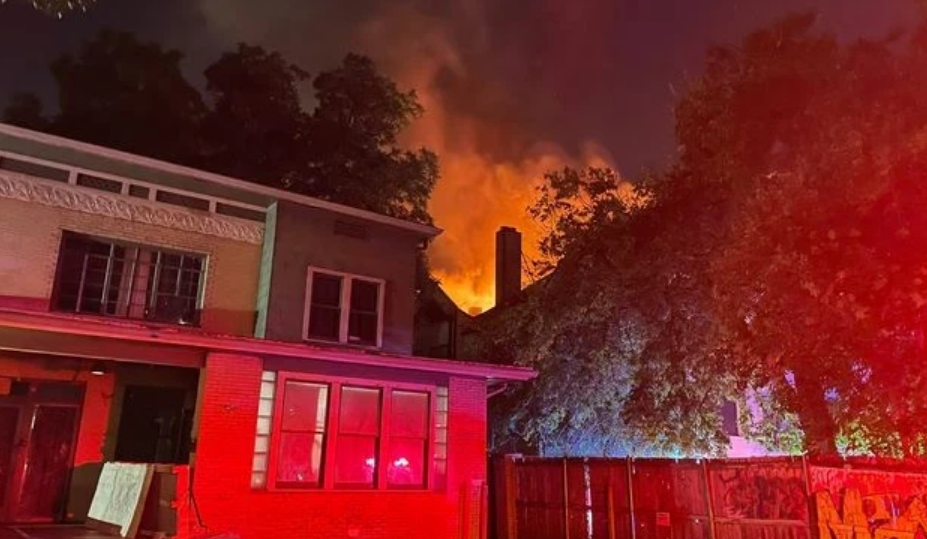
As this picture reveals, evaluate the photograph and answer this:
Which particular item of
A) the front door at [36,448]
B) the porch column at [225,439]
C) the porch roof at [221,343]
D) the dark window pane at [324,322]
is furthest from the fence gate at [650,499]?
the front door at [36,448]

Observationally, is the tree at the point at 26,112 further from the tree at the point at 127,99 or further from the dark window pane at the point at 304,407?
the dark window pane at the point at 304,407

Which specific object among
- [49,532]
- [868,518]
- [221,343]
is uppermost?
[221,343]

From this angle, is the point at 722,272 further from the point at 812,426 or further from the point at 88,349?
the point at 88,349

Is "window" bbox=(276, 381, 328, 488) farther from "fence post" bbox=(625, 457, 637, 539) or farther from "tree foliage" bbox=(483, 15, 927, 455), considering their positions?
"tree foliage" bbox=(483, 15, 927, 455)

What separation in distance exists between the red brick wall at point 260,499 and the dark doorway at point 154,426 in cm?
350

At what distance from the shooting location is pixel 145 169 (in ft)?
46.8

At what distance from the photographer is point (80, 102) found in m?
22.0

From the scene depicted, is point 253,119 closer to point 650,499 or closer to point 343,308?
point 343,308

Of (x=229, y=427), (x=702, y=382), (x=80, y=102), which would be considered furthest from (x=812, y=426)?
(x=80, y=102)

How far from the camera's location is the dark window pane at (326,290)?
50.5 feet

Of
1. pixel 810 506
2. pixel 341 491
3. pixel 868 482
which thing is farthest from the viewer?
pixel 341 491

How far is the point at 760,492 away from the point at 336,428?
706cm

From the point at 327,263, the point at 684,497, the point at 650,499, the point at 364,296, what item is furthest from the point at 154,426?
the point at 684,497

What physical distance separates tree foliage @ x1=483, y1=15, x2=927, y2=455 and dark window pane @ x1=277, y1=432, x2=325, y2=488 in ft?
22.7
